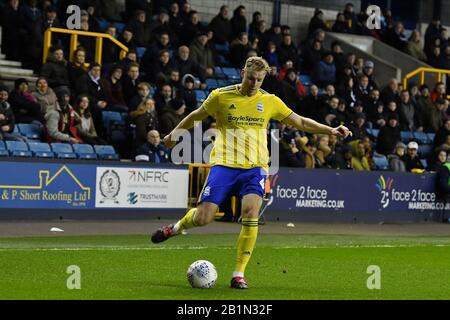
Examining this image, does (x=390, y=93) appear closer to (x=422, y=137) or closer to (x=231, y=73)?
(x=422, y=137)

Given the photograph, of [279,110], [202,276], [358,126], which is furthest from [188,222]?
[358,126]

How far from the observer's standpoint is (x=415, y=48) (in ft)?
117

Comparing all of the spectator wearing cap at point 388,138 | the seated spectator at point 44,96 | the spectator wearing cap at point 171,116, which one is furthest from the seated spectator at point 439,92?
the seated spectator at point 44,96

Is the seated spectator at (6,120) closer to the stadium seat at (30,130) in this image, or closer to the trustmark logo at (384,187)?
the stadium seat at (30,130)

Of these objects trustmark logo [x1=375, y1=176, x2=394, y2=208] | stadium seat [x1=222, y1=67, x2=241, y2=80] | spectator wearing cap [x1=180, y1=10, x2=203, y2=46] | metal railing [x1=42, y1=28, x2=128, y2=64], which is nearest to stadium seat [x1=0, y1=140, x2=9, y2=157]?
metal railing [x1=42, y1=28, x2=128, y2=64]

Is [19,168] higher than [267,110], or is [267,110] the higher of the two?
[267,110]

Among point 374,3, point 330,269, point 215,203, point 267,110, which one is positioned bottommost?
point 330,269

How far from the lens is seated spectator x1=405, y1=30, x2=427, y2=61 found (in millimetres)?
35719

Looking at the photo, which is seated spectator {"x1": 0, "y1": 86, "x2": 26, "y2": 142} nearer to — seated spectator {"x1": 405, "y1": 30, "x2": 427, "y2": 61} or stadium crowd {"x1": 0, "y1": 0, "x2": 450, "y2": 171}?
stadium crowd {"x1": 0, "y1": 0, "x2": 450, "y2": 171}

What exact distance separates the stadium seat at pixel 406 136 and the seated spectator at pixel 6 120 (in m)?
12.5

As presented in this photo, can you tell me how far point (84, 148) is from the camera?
23125mm
